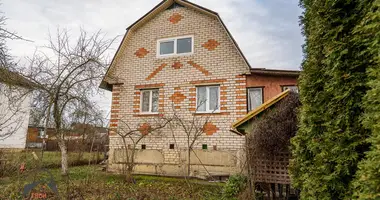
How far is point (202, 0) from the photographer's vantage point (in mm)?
11750

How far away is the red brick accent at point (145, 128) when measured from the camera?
33.7 ft

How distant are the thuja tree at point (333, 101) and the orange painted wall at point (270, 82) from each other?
6.46 meters

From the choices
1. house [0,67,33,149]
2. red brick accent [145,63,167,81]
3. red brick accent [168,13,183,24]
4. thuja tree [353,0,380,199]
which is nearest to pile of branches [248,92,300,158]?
thuja tree [353,0,380,199]

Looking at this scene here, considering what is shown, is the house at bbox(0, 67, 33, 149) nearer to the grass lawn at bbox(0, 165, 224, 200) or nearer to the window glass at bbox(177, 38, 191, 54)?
the grass lawn at bbox(0, 165, 224, 200)

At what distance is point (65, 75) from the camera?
33.3ft

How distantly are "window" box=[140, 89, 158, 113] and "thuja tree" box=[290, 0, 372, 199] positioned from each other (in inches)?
329

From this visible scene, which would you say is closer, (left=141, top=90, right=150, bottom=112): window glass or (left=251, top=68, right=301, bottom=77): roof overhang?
(left=251, top=68, right=301, bottom=77): roof overhang

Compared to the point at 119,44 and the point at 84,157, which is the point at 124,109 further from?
the point at 84,157

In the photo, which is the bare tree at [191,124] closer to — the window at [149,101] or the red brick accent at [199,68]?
the window at [149,101]

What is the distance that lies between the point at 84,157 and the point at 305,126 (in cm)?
1392

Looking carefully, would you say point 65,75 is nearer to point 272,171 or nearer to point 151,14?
point 151,14

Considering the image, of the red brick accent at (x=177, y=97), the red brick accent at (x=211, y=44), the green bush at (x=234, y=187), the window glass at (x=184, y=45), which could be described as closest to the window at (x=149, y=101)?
the red brick accent at (x=177, y=97)

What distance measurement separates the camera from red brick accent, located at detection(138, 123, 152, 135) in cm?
1029

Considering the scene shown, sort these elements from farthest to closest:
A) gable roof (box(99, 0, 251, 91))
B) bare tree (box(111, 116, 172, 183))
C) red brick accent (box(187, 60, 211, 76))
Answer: gable roof (box(99, 0, 251, 91)) < red brick accent (box(187, 60, 211, 76)) < bare tree (box(111, 116, 172, 183))
